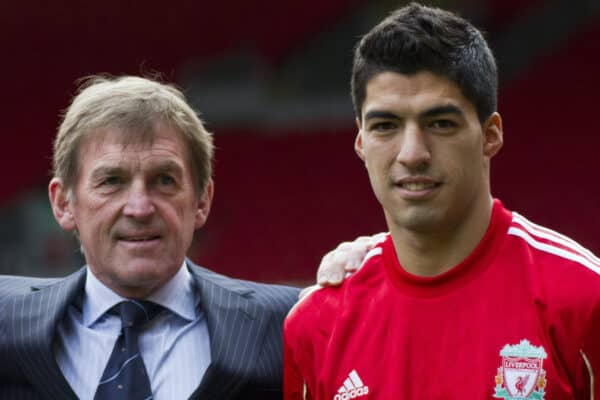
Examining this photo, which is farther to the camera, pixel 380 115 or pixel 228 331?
pixel 228 331

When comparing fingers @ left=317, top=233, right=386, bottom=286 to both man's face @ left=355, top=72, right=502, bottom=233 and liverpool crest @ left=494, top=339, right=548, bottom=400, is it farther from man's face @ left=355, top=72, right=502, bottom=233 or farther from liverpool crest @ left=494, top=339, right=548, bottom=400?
liverpool crest @ left=494, top=339, right=548, bottom=400

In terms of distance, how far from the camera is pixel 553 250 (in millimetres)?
2432

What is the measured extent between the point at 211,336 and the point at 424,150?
0.86 m

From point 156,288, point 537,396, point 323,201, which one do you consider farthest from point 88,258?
point 323,201

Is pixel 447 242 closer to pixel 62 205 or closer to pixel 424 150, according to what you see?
pixel 424 150

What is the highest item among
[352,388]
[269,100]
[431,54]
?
[269,100]

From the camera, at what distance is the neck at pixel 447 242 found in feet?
8.19

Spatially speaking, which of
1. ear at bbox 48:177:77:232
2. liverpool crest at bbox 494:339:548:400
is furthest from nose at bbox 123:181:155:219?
liverpool crest at bbox 494:339:548:400

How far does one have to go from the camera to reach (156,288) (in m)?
2.85

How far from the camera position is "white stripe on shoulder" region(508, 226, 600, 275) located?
93.0 inches

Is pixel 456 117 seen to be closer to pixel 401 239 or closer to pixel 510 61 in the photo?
pixel 401 239

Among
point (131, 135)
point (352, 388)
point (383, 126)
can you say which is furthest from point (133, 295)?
point (383, 126)

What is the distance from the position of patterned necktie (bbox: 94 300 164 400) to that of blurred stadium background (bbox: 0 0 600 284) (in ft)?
24.9

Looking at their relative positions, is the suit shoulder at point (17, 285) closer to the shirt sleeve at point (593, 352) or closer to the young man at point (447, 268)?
the young man at point (447, 268)
